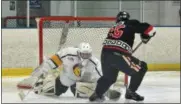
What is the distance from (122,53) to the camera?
4.11 m

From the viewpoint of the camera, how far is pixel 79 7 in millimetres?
9273

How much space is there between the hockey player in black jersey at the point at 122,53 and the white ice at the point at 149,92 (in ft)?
0.80

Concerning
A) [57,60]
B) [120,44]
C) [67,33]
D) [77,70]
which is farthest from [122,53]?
[67,33]

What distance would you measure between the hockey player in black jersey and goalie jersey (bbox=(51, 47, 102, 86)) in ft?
0.71

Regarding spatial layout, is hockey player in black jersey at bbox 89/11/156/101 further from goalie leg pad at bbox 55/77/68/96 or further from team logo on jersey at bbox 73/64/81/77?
goalie leg pad at bbox 55/77/68/96

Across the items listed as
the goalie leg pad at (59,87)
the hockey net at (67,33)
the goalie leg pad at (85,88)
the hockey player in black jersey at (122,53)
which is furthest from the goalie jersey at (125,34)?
the hockey net at (67,33)

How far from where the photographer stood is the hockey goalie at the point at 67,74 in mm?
4316

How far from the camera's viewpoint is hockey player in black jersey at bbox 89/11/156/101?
4078mm

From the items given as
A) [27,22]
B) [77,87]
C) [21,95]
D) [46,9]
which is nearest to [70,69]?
[77,87]

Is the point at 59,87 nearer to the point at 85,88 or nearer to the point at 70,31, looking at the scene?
the point at 85,88

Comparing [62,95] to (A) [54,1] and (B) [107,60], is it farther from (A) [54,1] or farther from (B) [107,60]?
(A) [54,1]

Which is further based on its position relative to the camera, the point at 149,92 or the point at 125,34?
the point at 149,92

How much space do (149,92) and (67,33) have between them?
1.11m

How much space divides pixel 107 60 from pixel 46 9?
5188mm
